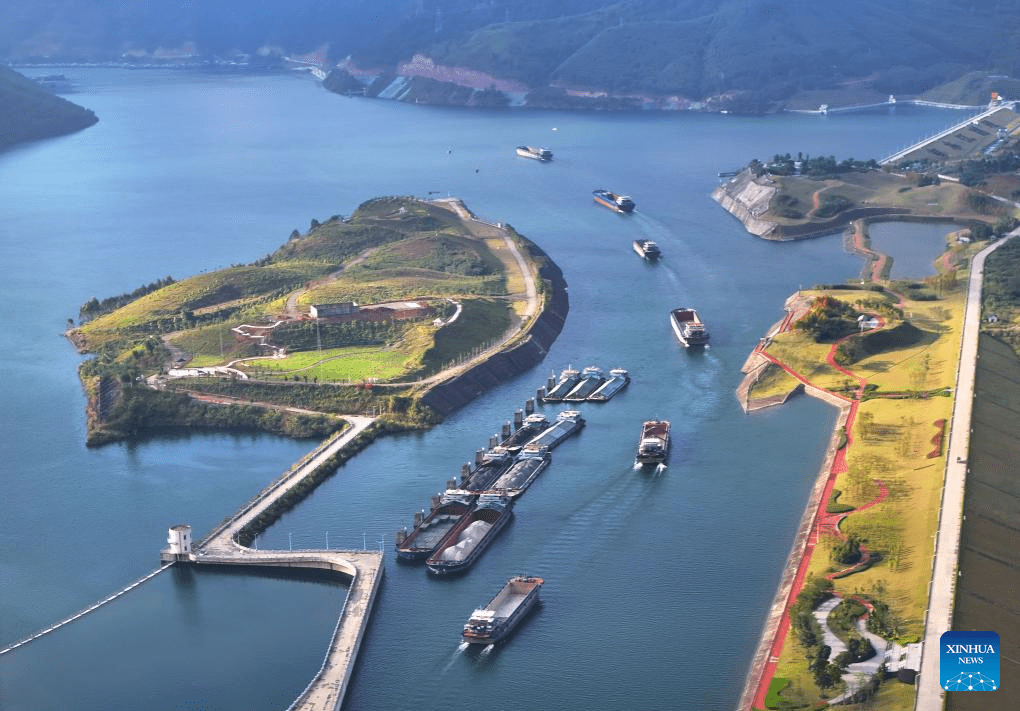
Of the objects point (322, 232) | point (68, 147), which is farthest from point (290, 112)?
point (322, 232)

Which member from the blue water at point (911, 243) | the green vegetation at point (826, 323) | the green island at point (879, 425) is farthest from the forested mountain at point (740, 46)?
the green vegetation at point (826, 323)

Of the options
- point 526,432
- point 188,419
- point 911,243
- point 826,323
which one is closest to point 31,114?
point 911,243

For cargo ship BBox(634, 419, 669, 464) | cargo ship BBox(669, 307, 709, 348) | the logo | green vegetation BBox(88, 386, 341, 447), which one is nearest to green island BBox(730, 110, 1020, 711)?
cargo ship BBox(669, 307, 709, 348)

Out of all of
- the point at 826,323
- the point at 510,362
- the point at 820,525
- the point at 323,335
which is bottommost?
the point at 510,362

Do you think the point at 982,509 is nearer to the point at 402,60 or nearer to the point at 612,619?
the point at 612,619

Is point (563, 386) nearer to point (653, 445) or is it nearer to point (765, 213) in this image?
point (653, 445)

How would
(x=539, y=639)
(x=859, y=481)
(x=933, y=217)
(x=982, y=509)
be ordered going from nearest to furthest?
(x=539, y=639), (x=982, y=509), (x=859, y=481), (x=933, y=217)
